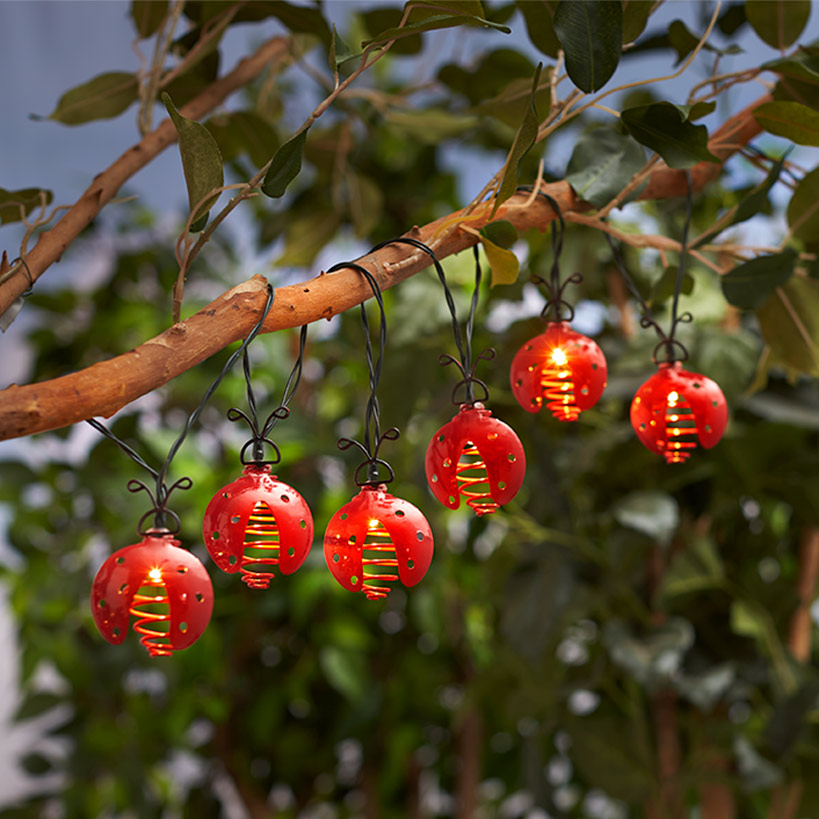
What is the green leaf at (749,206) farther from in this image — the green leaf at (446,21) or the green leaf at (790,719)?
the green leaf at (790,719)

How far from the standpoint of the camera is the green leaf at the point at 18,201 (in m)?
0.56

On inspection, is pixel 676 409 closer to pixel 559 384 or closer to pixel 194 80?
pixel 559 384

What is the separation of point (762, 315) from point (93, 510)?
1.16 meters

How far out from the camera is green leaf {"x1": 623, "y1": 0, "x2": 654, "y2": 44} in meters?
0.53

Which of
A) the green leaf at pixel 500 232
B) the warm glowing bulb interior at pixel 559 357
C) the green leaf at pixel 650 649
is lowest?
the green leaf at pixel 650 649

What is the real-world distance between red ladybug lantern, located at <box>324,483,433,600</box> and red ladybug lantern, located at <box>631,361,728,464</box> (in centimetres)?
20

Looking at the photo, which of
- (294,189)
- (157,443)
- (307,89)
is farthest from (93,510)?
(307,89)

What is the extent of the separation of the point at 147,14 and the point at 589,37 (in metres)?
0.37

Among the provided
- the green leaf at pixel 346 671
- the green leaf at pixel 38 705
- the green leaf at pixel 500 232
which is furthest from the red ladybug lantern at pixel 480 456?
the green leaf at pixel 38 705

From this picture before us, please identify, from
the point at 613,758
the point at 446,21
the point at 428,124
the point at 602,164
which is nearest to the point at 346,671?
the point at 613,758

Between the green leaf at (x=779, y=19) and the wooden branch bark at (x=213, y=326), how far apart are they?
24 centimetres

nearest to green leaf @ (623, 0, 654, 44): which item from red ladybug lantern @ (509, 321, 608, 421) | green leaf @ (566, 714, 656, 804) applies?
red ladybug lantern @ (509, 321, 608, 421)

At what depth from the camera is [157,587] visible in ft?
1.31

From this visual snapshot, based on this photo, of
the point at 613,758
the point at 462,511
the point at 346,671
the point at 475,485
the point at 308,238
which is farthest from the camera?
the point at 462,511
